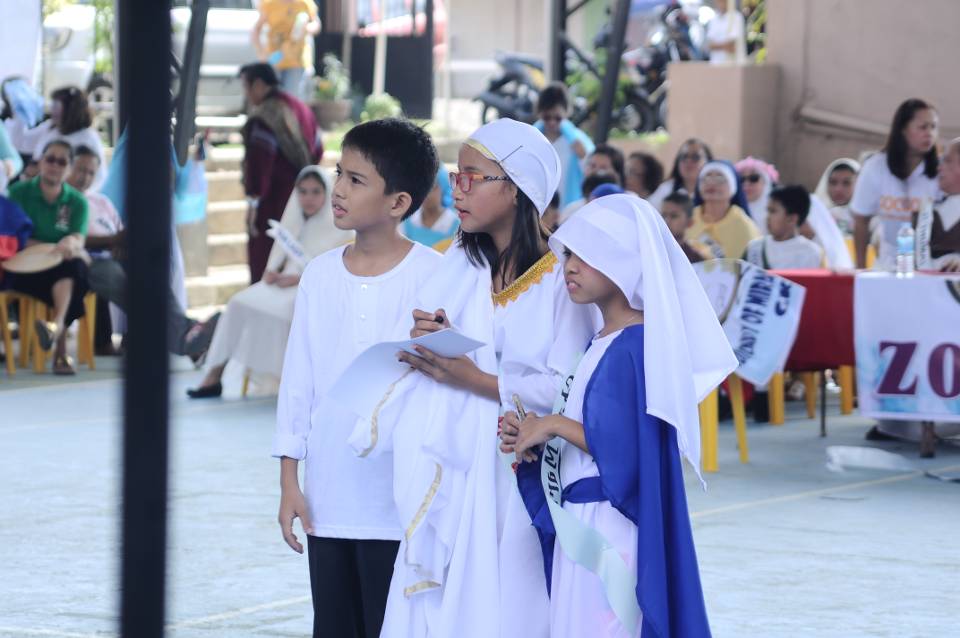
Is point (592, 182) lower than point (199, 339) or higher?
higher

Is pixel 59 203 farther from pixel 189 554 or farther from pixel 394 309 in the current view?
pixel 394 309

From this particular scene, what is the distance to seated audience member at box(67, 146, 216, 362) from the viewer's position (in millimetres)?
11266

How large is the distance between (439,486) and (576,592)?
0.34 metres

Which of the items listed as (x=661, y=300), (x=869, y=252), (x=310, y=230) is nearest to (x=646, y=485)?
Result: (x=661, y=300)

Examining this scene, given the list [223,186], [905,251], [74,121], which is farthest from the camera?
[223,186]

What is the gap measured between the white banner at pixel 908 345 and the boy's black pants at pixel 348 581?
15.7 ft

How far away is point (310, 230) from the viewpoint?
10.1 m

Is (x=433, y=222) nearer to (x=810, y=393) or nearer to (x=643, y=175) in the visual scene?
(x=643, y=175)

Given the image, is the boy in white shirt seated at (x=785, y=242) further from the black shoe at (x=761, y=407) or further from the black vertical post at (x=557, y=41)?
the black vertical post at (x=557, y=41)

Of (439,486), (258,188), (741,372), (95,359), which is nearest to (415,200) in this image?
(439,486)

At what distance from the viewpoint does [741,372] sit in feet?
27.0

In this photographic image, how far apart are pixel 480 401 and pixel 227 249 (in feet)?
39.7

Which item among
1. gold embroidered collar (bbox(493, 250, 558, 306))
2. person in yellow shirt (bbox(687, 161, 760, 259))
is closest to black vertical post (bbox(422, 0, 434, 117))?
person in yellow shirt (bbox(687, 161, 760, 259))

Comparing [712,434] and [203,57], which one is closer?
[712,434]
